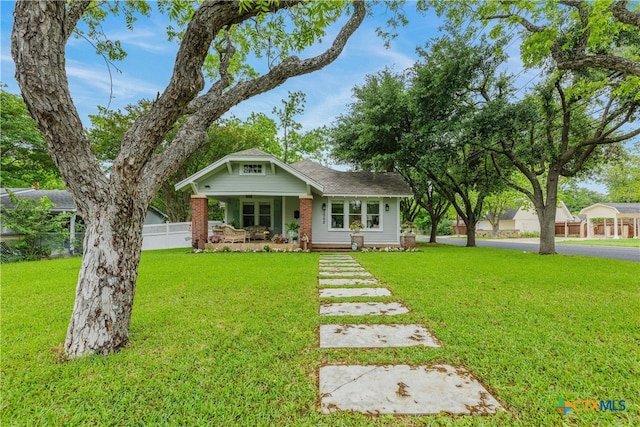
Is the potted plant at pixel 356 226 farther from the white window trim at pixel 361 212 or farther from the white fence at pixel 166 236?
the white fence at pixel 166 236

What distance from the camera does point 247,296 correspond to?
530cm

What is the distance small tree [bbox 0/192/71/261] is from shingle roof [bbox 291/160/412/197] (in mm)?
11320

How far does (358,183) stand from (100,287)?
45.1 feet

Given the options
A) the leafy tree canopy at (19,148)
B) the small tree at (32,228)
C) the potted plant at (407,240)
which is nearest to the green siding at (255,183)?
the potted plant at (407,240)

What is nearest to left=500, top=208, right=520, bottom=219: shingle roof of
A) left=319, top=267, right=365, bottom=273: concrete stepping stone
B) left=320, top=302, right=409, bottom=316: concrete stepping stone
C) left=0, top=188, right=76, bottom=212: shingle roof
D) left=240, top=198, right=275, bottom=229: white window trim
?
left=240, top=198, right=275, bottom=229: white window trim

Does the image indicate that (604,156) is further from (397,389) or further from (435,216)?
(397,389)

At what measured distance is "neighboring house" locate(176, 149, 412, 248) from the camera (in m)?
13.6

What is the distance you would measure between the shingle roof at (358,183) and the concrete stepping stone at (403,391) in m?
12.0

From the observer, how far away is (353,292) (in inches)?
221

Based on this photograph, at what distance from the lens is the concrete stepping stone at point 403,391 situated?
7.00 ft

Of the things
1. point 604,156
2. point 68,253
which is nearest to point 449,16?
point 604,156

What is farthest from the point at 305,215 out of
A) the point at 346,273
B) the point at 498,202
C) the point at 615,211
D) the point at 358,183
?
the point at 615,211

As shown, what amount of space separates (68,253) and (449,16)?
16851mm

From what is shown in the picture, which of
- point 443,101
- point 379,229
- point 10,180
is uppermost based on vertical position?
point 443,101
